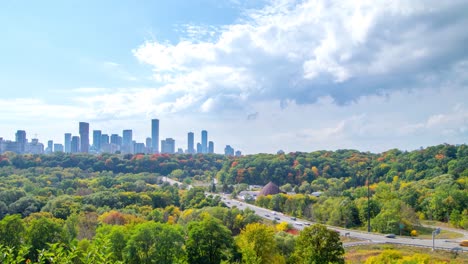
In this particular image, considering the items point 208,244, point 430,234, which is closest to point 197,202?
point 430,234

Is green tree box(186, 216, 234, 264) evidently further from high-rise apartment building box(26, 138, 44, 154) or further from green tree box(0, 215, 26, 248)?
high-rise apartment building box(26, 138, 44, 154)

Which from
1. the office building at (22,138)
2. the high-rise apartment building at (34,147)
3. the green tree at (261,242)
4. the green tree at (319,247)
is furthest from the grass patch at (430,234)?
the high-rise apartment building at (34,147)

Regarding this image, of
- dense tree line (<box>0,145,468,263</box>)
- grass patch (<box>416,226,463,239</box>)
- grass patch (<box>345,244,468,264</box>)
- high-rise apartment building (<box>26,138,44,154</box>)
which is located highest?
high-rise apartment building (<box>26,138,44,154</box>)

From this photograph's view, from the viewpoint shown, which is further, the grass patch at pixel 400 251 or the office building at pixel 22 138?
the office building at pixel 22 138

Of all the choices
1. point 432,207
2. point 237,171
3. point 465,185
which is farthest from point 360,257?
point 237,171

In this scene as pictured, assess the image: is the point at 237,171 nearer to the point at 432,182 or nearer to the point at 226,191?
the point at 226,191

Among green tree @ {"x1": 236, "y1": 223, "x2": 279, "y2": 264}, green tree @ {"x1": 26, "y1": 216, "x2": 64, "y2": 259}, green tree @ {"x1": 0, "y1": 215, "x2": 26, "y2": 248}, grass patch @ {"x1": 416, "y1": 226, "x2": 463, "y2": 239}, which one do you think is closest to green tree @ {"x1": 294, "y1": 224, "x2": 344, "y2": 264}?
green tree @ {"x1": 236, "y1": 223, "x2": 279, "y2": 264}

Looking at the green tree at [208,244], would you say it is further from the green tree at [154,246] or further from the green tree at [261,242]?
the green tree at [261,242]
